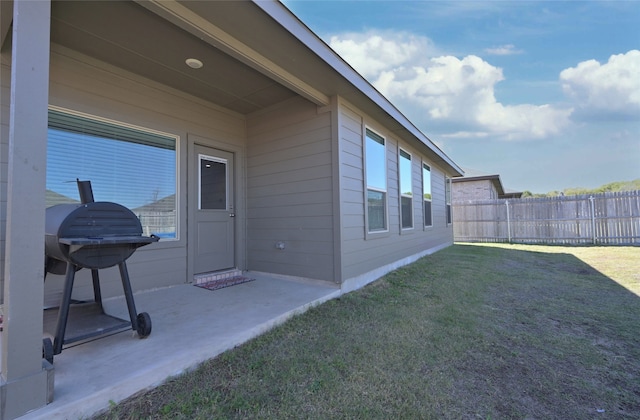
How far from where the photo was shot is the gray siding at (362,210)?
157 inches

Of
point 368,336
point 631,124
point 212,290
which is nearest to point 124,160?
point 212,290

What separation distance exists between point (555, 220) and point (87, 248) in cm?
1416

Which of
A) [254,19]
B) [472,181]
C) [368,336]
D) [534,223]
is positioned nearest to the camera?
[254,19]

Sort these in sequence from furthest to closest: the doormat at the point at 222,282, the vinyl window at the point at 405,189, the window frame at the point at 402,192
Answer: the vinyl window at the point at 405,189 < the window frame at the point at 402,192 < the doormat at the point at 222,282

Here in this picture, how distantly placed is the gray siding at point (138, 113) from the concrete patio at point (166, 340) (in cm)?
24

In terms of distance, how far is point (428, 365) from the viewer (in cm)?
218

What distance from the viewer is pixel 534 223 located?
38.2ft

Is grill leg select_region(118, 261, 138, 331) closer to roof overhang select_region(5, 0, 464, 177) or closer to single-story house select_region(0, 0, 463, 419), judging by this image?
single-story house select_region(0, 0, 463, 419)

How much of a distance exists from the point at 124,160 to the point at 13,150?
2.28m

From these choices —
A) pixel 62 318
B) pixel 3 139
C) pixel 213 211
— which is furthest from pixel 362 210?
pixel 3 139

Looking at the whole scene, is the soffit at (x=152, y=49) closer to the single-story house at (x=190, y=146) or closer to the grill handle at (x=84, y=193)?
the single-story house at (x=190, y=146)

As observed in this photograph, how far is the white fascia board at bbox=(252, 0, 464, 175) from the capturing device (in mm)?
2418

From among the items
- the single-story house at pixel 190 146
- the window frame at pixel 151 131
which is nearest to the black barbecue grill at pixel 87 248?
the single-story house at pixel 190 146

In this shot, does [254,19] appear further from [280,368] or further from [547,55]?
[547,55]
